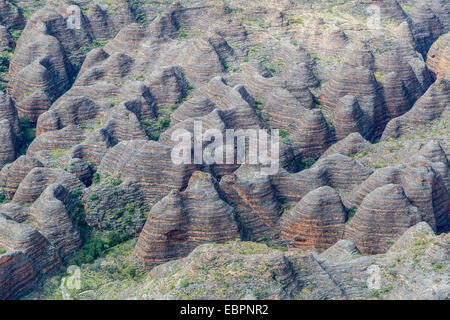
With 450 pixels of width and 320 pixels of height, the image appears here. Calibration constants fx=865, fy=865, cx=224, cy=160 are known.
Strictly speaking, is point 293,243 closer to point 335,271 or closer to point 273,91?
point 335,271

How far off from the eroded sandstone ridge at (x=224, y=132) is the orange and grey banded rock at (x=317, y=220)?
0.11 metres

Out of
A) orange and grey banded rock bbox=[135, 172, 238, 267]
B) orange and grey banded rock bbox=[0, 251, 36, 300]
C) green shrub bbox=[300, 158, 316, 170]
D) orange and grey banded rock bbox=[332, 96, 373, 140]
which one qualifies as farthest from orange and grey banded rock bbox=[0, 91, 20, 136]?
orange and grey banded rock bbox=[332, 96, 373, 140]

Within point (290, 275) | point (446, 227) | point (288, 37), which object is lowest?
point (446, 227)

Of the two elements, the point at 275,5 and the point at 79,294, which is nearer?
the point at 79,294

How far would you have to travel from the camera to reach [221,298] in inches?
2336

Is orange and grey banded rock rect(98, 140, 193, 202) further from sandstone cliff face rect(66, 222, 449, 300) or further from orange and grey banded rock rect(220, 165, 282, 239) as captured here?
sandstone cliff face rect(66, 222, 449, 300)

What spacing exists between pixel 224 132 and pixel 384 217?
20.9 meters

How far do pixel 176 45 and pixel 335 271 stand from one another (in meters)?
51.6

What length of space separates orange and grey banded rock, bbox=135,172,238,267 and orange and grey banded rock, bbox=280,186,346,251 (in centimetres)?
607

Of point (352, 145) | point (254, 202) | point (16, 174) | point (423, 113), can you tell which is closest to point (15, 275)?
point (16, 174)

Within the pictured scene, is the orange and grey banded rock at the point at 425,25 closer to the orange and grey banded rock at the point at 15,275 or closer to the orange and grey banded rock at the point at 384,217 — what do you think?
the orange and grey banded rock at the point at 384,217

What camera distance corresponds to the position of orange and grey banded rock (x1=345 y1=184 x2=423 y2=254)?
74.2 m

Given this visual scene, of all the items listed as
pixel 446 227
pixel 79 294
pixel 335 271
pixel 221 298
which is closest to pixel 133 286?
pixel 79 294

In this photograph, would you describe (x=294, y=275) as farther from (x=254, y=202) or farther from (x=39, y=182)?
(x=39, y=182)
